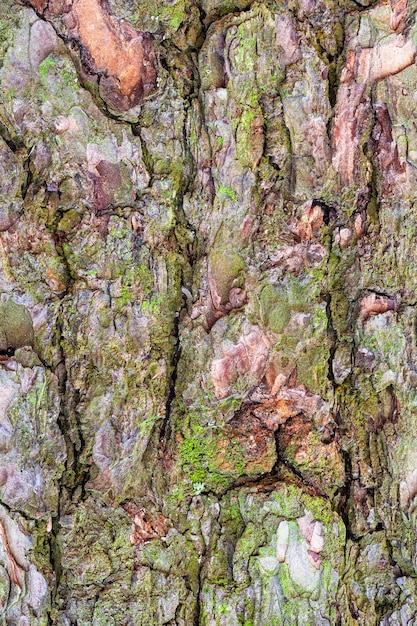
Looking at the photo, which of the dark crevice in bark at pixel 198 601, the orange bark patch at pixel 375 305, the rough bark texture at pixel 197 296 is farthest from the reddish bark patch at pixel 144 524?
the orange bark patch at pixel 375 305

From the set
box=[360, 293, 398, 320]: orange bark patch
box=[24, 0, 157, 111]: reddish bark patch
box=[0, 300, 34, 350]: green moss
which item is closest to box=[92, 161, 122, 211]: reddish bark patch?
box=[24, 0, 157, 111]: reddish bark patch

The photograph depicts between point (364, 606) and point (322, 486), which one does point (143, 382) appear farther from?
point (364, 606)

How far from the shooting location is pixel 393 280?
5.37 ft

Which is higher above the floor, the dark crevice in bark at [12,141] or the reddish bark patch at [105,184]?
the dark crevice in bark at [12,141]

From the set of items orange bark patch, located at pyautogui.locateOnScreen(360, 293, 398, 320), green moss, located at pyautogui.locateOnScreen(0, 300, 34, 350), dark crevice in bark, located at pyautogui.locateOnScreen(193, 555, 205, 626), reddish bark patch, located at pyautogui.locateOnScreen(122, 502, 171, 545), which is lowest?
dark crevice in bark, located at pyautogui.locateOnScreen(193, 555, 205, 626)

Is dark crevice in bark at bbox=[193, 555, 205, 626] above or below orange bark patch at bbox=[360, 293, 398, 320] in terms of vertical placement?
below

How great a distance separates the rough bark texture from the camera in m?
1.60

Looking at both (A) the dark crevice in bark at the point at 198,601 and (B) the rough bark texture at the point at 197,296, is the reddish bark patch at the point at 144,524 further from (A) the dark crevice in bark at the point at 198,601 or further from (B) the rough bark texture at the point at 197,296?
(A) the dark crevice in bark at the point at 198,601

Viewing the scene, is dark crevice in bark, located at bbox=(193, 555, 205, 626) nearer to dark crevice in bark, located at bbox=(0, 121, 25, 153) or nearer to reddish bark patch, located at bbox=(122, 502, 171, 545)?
reddish bark patch, located at bbox=(122, 502, 171, 545)

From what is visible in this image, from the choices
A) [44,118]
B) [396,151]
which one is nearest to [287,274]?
[396,151]

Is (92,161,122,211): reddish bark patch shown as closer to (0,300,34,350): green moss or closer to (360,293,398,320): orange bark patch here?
(0,300,34,350): green moss

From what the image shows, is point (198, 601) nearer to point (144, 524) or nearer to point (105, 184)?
point (144, 524)

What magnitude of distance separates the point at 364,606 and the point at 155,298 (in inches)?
40.4

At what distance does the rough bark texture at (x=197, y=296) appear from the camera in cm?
160
